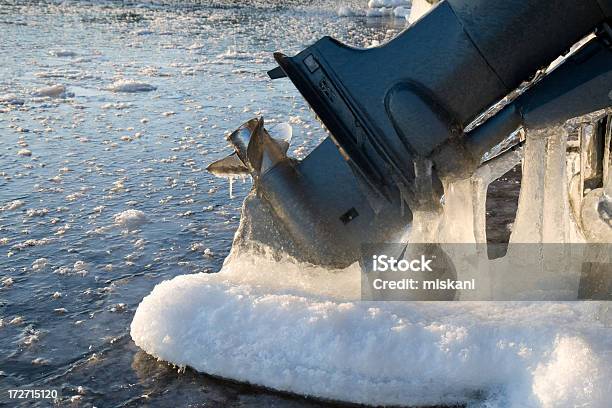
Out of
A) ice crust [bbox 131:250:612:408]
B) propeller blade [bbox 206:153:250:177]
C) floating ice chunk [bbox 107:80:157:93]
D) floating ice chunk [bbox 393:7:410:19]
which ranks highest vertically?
floating ice chunk [bbox 393:7:410:19]

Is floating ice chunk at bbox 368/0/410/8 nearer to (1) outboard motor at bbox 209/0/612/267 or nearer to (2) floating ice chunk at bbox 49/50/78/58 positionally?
(2) floating ice chunk at bbox 49/50/78/58

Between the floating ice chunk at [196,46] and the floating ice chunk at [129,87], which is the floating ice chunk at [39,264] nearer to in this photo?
the floating ice chunk at [129,87]

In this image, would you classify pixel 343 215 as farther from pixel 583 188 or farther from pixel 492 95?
pixel 583 188

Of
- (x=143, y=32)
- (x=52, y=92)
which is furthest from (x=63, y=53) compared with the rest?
(x=52, y=92)

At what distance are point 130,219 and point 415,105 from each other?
102 inches

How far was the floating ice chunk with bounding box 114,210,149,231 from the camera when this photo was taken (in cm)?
490

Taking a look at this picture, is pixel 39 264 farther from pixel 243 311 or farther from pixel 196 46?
pixel 196 46

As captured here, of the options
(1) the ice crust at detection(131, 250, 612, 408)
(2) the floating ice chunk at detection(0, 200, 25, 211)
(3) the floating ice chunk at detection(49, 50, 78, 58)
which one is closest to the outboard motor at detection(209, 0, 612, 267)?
(1) the ice crust at detection(131, 250, 612, 408)

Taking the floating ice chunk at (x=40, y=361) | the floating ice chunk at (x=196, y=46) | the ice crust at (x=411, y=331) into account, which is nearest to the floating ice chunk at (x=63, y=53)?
the floating ice chunk at (x=196, y=46)

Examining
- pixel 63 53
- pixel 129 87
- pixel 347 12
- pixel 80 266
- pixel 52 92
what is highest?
pixel 63 53

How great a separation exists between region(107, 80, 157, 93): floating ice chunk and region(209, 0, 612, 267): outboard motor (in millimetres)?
7008

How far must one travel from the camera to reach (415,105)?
300 centimetres

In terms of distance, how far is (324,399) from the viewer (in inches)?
116

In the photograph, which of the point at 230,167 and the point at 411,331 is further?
the point at 230,167
